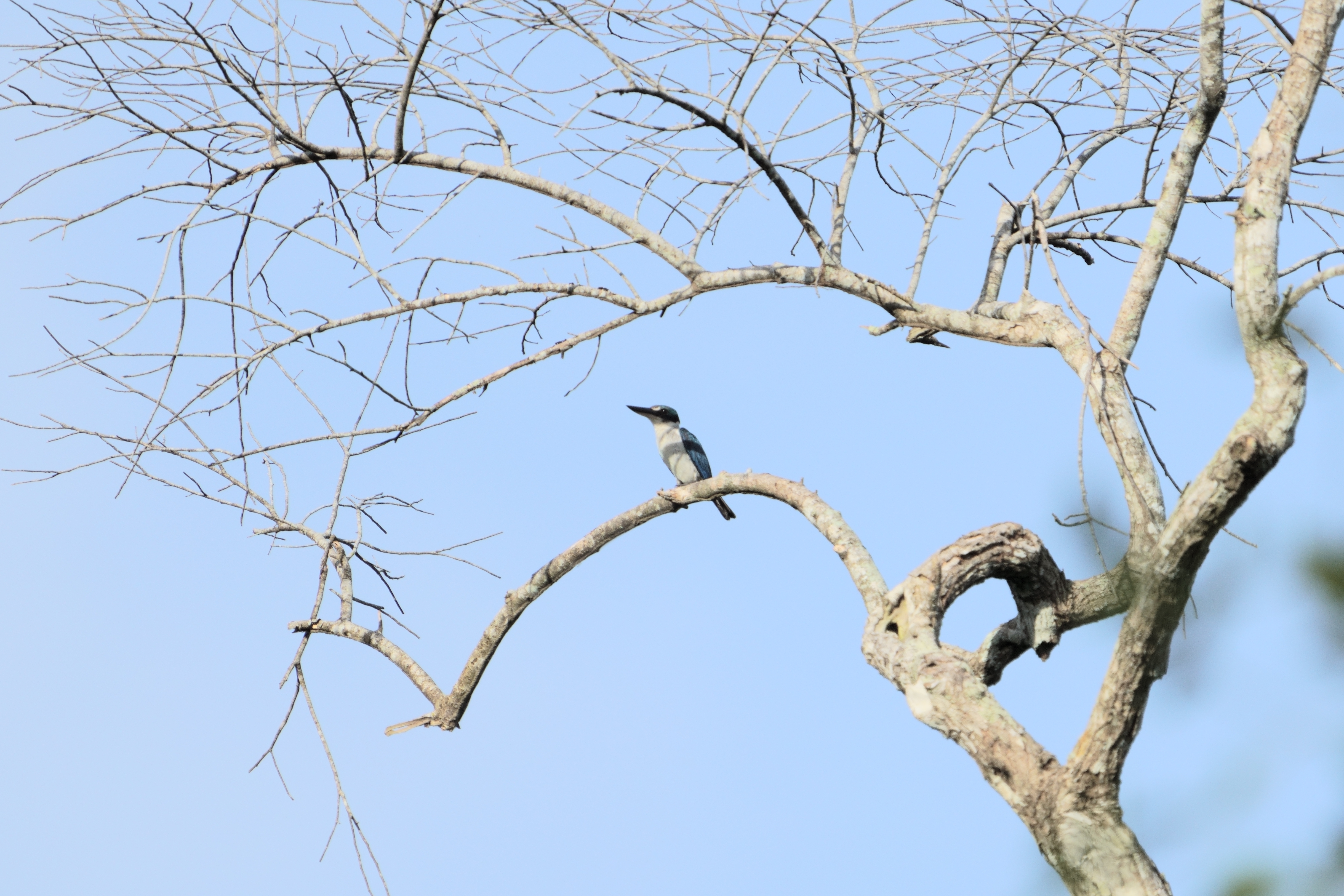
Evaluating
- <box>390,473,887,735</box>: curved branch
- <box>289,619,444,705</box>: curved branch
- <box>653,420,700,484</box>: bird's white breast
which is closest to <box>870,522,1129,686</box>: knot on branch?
<box>390,473,887,735</box>: curved branch

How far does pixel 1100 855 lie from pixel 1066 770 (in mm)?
234

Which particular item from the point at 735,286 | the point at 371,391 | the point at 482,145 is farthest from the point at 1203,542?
the point at 482,145

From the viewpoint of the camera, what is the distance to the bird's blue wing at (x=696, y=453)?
8805 mm

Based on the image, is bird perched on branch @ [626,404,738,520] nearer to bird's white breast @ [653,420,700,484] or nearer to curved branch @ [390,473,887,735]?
bird's white breast @ [653,420,700,484]

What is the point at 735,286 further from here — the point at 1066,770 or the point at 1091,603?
the point at 1066,770

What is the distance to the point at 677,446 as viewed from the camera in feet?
28.7

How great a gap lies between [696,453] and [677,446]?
0.80ft

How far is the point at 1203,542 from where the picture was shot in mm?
2965

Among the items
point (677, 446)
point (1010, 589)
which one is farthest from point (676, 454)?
point (1010, 589)

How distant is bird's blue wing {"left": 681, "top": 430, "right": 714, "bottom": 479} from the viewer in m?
8.80

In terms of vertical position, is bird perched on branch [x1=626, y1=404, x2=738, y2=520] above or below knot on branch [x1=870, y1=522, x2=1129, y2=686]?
above

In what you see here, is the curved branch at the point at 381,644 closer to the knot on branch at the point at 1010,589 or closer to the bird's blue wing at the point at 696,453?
the knot on branch at the point at 1010,589

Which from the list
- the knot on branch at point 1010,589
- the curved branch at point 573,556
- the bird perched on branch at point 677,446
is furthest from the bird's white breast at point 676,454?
the knot on branch at point 1010,589

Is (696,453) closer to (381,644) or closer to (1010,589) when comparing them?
(381,644)
